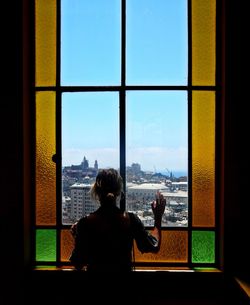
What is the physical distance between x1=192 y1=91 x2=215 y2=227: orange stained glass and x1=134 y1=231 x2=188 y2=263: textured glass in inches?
8.6

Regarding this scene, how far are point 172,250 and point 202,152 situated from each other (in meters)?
0.74

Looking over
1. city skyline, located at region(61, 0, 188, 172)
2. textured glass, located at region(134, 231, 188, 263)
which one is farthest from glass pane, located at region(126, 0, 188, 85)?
textured glass, located at region(134, 231, 188, 263)

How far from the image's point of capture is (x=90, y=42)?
247cm

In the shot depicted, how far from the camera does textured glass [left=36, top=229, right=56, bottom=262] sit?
2455 mm

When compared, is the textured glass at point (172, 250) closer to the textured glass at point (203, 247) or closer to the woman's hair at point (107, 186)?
the textured glass at point (203, 247)

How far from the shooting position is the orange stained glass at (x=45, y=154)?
8.14 ft

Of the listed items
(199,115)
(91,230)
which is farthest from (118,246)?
(199,115)

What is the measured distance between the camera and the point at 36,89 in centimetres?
249

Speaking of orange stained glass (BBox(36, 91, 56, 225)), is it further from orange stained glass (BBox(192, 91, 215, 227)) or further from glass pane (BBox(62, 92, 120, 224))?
orange stained glass (BBox(192, 91, 215, 227))

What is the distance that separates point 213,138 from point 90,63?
3.45 ft

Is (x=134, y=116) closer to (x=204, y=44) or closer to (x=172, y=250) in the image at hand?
(x=204, y=44)
